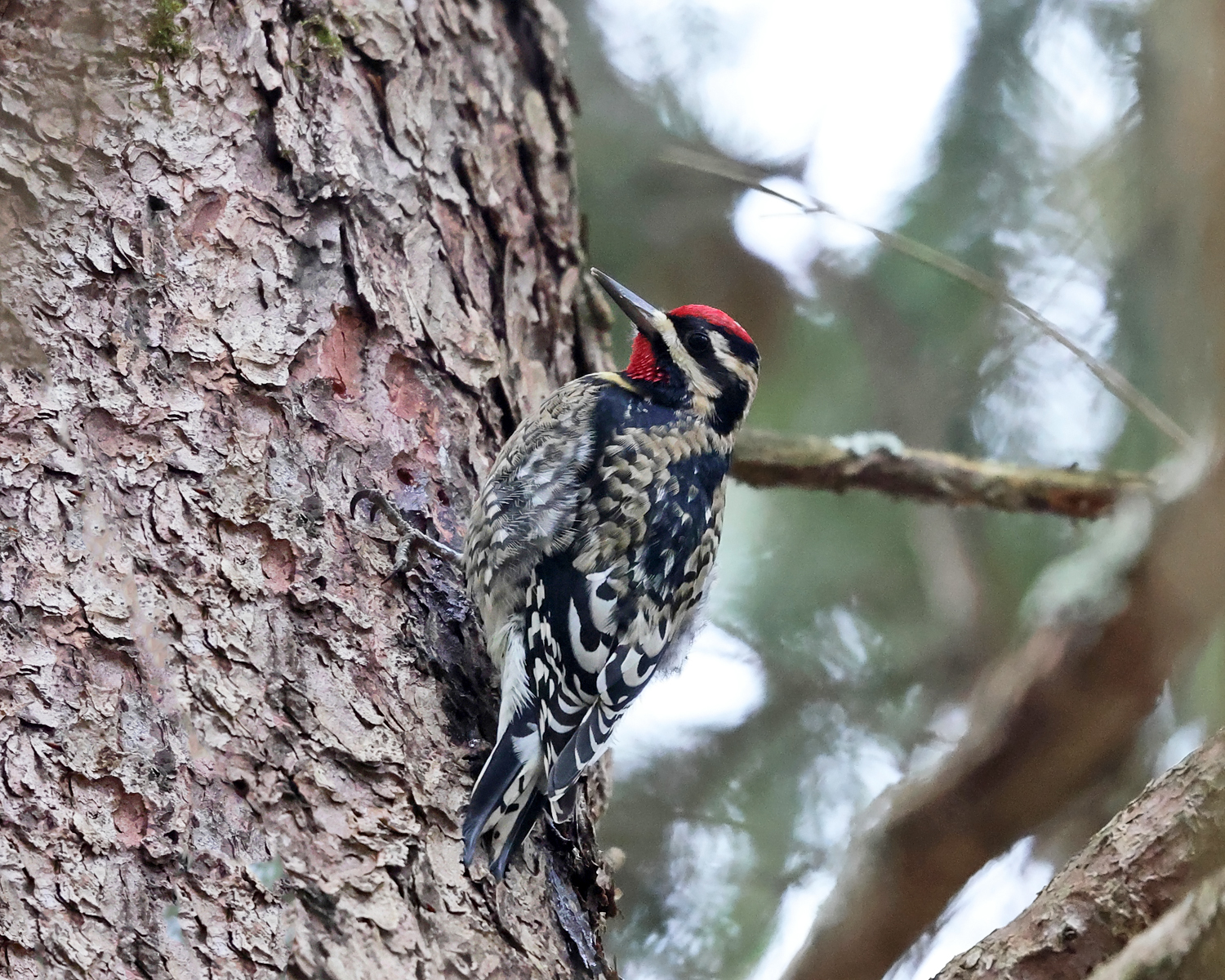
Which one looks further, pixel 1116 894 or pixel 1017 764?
pixel 1017 764

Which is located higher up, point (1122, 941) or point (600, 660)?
point (600, 660)

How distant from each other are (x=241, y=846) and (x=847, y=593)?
2719 mm

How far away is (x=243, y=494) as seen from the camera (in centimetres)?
211

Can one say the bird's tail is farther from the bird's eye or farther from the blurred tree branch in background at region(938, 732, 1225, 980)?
the bird's eye

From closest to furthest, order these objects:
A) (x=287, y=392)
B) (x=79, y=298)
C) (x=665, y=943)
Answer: (x=79, y=298), (x=287, y=392), (x=665, y=943)

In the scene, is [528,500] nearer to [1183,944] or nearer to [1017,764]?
[1017,764]

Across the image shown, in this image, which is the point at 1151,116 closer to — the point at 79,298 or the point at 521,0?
the point at 521,0

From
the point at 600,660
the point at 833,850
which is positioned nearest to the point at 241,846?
the point at 600,660

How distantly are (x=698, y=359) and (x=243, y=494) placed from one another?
1.37 m

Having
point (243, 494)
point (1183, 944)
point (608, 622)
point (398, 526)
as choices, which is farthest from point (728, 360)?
point (1183, 944)

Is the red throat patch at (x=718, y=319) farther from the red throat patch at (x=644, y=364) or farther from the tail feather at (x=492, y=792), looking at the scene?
the tail feather at (x=492, y=792)

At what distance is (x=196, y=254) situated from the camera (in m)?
2.29

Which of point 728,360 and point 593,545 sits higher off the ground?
point 728,360

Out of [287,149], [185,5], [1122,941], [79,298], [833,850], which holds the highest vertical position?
Result: [185,5]
